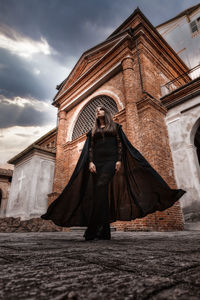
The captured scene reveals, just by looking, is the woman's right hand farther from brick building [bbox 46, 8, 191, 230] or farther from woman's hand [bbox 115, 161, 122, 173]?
brick building [bbox 46, 8, 191, 230]

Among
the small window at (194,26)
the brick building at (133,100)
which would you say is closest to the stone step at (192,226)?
the brick building at (133,100)

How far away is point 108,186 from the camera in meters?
2.53

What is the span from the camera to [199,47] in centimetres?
1559

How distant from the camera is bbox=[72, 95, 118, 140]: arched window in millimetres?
10094

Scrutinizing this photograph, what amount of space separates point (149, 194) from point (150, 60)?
8.19 meters

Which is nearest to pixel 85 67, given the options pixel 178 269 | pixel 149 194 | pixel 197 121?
pixel 197 121

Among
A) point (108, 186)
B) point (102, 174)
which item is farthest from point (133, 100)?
point (108, 186)

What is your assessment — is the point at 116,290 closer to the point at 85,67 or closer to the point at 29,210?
the point at 29,210

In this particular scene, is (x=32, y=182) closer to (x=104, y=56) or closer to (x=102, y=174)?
(x=104, y=56)

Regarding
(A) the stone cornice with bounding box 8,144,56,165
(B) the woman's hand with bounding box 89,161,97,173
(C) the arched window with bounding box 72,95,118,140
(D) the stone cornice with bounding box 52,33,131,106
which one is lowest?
(B) the woman's hand with bounding box 89,161,97,173

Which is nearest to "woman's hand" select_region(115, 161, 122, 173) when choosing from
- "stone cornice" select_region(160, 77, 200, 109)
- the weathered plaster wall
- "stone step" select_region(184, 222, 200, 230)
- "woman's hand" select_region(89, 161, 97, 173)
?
"woman's hand" select_region(89, 161, 97, 173)

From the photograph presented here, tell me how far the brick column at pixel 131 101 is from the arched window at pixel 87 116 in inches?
69.4

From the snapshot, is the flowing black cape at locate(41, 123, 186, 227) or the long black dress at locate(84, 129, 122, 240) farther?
the flowing black cape at locate(41, 123, 186, 227)

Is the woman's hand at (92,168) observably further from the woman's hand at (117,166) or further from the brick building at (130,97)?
the brick building at (130,97)
